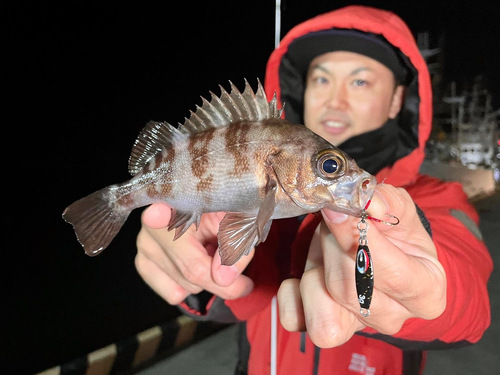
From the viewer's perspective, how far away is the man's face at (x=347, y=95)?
1.02 metres

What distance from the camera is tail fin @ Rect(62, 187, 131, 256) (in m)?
0.62

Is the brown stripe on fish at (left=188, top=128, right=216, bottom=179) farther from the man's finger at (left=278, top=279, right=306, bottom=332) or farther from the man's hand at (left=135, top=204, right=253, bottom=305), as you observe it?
the man's finger at (left=278, top=279, right=306, bottom=332)

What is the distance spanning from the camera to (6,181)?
1375 millimetres

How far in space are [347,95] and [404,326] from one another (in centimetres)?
68

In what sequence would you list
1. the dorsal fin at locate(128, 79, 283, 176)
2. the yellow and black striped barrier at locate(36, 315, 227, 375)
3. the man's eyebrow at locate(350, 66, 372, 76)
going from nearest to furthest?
the dorsal fin at locate(128, 79, 283, 176) < the man's eyebrow at locate(350, 66, 372, 76) < the yellow and black striped barrier at locate(36, 315, 227, 375)

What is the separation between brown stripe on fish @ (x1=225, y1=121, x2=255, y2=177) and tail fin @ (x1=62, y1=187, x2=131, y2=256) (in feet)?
0.82

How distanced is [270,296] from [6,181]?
1201 mm

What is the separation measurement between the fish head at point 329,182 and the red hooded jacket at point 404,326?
35cm

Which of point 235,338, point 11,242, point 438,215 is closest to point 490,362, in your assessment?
point 438,215

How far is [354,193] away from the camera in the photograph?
0.45m

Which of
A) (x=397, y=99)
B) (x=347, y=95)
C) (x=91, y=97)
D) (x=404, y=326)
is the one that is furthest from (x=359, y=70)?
(x=91, y=97)

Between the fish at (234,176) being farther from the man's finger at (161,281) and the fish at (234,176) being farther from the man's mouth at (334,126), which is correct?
→ the man's mouth at (334,126)

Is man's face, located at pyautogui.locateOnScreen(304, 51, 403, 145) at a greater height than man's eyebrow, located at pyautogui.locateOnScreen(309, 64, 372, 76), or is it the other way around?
man's eyebrow, located at pyautogui.locateOnScreen(309, 64, 372, 76)

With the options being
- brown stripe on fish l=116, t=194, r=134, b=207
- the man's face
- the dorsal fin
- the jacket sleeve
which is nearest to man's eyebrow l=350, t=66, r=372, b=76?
the man's face
